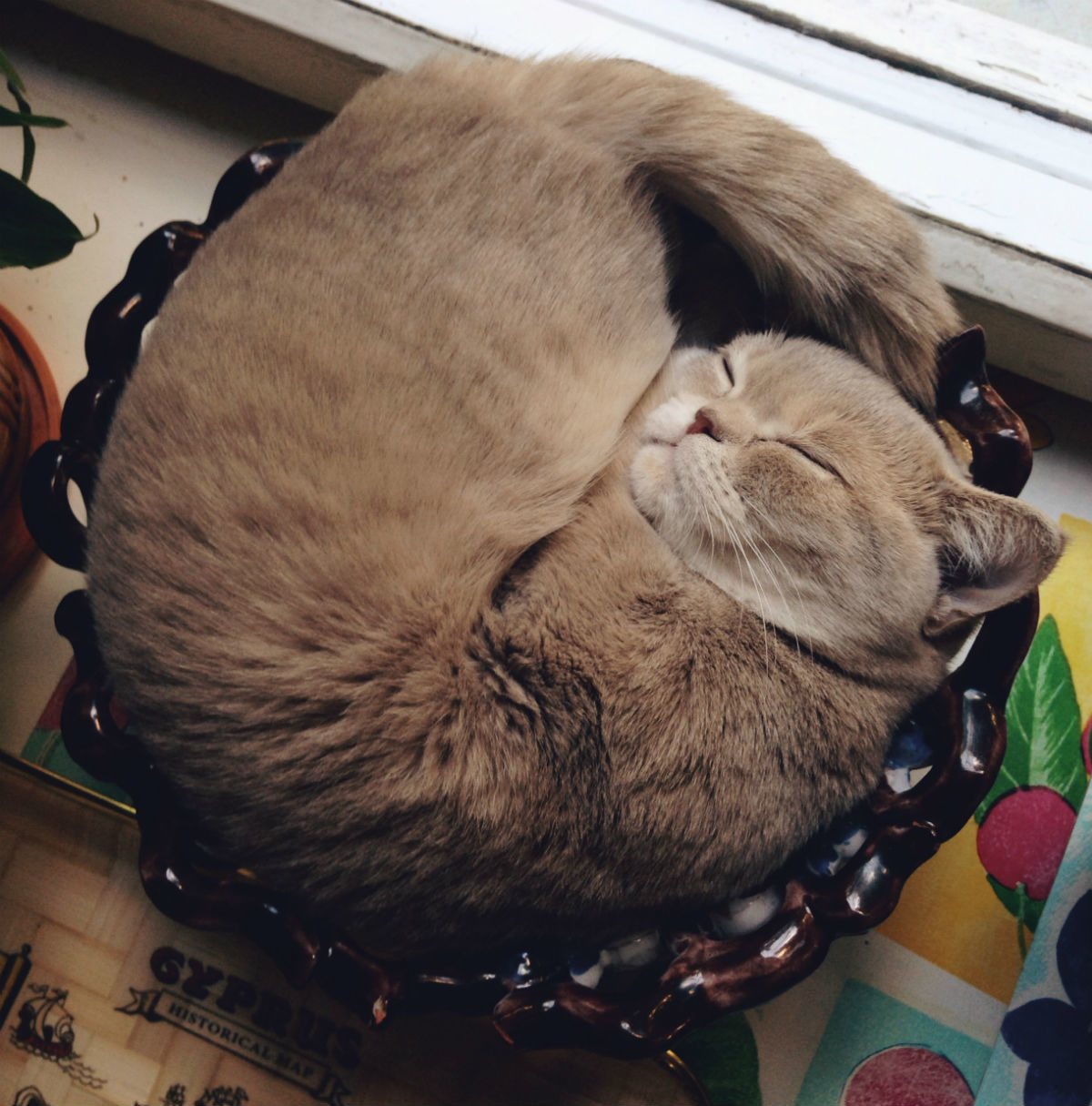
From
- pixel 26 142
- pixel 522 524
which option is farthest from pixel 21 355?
pixel 522 524

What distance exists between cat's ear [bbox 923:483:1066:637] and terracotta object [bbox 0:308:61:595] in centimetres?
98

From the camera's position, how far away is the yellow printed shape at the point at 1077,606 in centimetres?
113

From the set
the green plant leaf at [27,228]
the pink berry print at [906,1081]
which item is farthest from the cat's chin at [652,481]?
the pink berry print at [906,1081]

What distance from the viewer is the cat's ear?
76 cm

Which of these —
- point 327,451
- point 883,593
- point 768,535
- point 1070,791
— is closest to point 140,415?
point 327,451

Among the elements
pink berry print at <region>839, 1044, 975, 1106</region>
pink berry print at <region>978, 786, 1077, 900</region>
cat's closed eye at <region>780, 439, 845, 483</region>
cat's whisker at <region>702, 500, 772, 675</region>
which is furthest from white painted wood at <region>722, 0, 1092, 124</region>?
pink berry print at <region>839, 1044, 975, 1106</region>

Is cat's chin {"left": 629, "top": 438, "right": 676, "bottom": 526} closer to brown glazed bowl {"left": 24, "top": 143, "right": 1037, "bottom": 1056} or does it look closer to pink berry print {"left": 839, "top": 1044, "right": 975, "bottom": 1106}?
brown glazed bowl {"left": 24, "top": 143, "right": 1037, "bottom": 1056}

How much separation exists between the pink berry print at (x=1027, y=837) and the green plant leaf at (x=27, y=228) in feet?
3.78

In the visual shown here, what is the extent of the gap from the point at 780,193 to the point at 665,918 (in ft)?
2.18

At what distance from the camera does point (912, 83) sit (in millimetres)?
1141

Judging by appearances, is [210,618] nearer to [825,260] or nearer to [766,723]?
[766,723]

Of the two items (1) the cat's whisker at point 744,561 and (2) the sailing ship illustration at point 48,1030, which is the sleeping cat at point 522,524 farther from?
(2) the sailing ship illustration at point 48,1030

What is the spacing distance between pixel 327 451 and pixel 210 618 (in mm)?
163

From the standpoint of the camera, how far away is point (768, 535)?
0.88 meters
